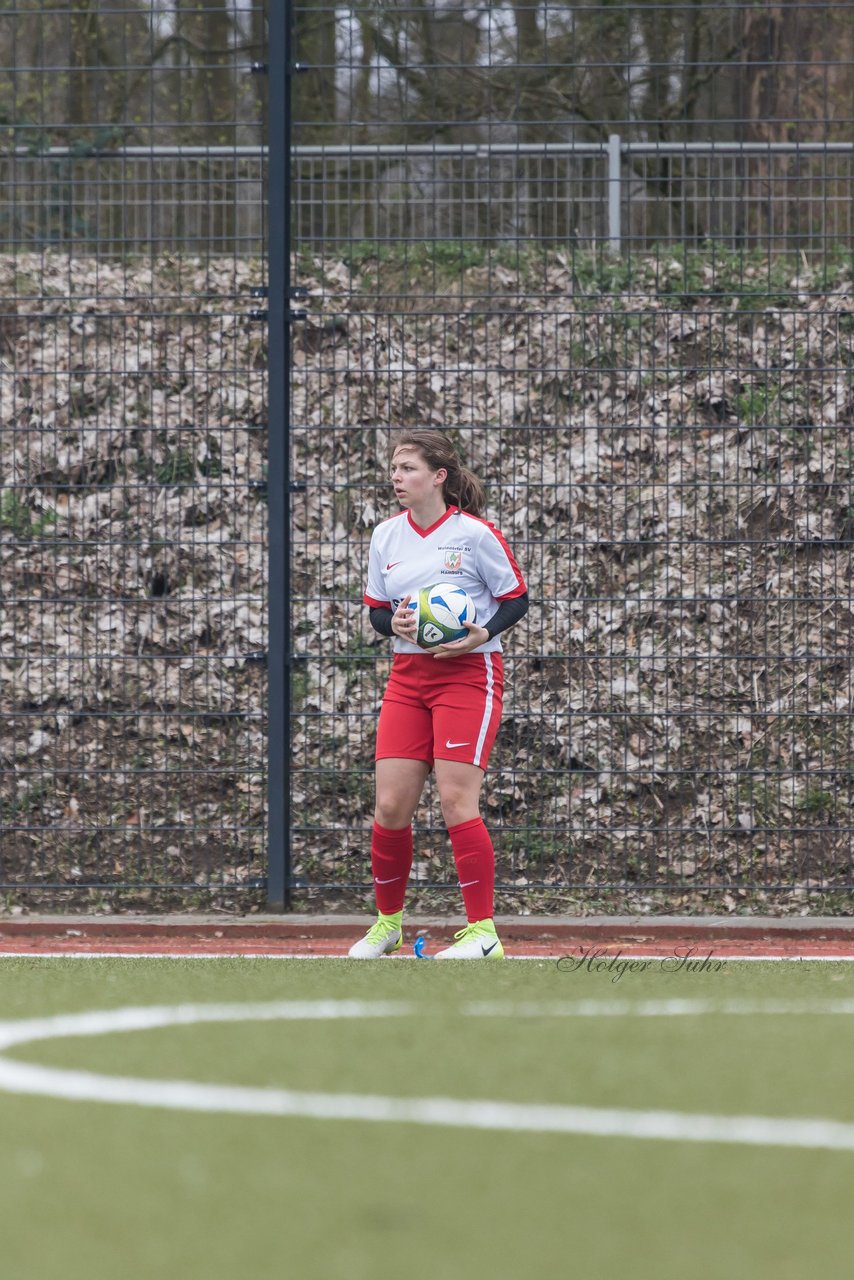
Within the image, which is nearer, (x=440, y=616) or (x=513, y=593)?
(x=440, y=616)

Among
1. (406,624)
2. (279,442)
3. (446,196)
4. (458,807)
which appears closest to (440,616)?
(406,624)

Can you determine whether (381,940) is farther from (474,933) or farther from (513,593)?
(513,593)

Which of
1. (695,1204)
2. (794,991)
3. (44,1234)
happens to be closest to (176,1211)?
(44,1234)

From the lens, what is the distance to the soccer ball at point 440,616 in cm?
594

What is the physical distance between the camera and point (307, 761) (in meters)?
8.18

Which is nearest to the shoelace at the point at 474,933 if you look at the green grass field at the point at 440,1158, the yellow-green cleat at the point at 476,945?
the yellow-green cleat at the point at 476,945

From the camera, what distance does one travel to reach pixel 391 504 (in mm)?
8898

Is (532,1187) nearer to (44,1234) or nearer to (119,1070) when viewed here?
(44,1234)

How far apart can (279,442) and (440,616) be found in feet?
6.10

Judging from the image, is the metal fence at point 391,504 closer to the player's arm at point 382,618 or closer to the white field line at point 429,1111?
the player's arm at point 382,618

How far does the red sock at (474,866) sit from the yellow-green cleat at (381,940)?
0.33 meters

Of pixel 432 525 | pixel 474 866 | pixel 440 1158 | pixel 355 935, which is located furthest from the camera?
pixel 355 935

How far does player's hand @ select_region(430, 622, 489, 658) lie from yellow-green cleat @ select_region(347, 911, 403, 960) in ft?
3.38

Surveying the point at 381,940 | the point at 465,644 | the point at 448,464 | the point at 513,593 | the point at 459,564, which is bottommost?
the point at 381,940
